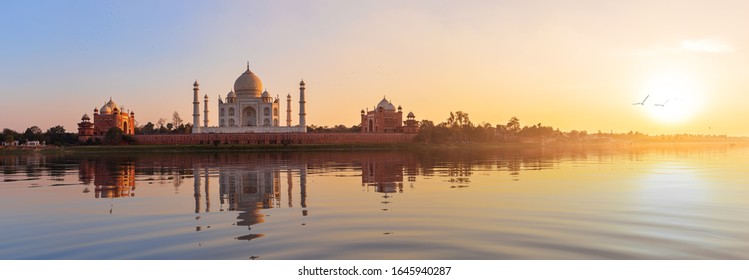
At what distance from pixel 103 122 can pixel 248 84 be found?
18464mm

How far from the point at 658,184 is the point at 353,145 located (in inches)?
1995

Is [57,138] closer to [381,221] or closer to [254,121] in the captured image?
[254,121]

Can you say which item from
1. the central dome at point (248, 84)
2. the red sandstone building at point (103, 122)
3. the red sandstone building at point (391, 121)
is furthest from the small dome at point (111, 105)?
the red sandstone building at point (391, 121)

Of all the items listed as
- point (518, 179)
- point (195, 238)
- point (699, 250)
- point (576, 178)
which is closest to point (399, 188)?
point (518, 179)

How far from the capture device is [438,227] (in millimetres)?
8891

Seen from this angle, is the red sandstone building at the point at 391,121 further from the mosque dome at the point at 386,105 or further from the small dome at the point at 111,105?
the small dome at the point at 111,105

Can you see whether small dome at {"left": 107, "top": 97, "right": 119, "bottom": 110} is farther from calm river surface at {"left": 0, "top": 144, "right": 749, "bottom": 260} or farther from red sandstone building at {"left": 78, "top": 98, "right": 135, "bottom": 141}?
calm river surface at {"left": 0, "top": 144, "right": 749, "bottom": 260}

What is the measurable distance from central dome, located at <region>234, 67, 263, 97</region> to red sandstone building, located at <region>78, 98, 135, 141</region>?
589 inches

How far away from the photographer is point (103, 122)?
3044 inches

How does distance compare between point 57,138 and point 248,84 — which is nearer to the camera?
→ point 57,138

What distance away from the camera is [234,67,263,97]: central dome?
81.2 metres

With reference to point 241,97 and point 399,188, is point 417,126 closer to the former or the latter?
point 241,97

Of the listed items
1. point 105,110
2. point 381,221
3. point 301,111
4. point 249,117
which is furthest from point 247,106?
point 381,221

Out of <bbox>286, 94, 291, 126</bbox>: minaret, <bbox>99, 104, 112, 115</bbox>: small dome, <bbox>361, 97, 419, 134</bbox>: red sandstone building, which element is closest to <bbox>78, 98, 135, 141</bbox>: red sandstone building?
<bbox>99, 104, 112, 115</bbox>: small dome
